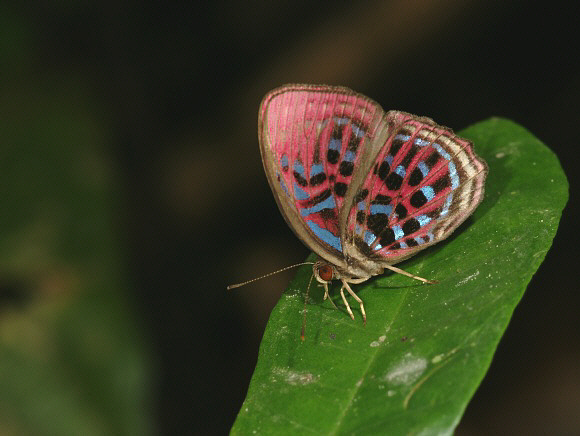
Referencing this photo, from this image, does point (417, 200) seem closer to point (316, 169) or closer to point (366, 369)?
point (316, 169)

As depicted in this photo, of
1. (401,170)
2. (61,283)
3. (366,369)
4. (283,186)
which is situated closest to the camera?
(366,369)

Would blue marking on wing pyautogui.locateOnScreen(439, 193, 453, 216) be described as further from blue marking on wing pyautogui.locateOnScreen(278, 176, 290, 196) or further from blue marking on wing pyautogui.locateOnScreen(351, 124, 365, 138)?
blue marking on wing pyautogui.locateOnScreen(278, 176, 290, 196)

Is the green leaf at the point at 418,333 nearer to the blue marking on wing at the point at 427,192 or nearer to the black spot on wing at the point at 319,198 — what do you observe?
the blue marking on wing at the point at 427,192

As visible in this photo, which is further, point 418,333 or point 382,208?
point 382,208

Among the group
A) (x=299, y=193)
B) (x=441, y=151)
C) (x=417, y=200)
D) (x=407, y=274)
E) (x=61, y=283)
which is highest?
(x=299, y=193)

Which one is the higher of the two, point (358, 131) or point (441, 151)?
point (358, 131)

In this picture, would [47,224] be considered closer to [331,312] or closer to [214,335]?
[214,335]

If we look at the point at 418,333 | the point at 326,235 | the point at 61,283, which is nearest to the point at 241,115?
the point at 61,283
